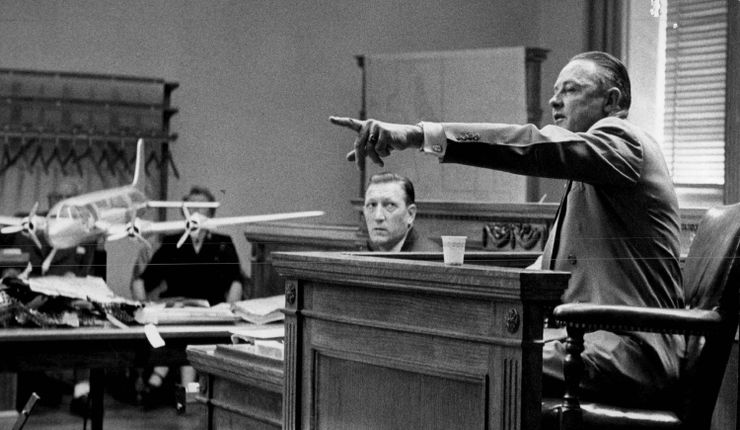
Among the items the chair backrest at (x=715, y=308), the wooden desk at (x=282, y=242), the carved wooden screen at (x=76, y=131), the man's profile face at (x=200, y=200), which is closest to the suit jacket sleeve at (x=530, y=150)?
the chair backrest at (x=715, y=308)

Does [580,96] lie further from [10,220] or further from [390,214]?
[10,220]

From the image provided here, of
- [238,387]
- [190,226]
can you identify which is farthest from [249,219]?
[238,387]

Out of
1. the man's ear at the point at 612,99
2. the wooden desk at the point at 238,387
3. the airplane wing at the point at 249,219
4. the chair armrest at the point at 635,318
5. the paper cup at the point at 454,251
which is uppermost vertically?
the man's ear at the point at 612,99

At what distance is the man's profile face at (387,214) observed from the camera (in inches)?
185

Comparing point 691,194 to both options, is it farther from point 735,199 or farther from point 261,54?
point 261,54

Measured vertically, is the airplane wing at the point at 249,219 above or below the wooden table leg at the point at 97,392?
above

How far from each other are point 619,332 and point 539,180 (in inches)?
213

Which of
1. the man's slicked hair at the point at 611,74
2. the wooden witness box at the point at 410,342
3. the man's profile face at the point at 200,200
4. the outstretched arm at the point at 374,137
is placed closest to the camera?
the wooden witness box at the point at 410,342

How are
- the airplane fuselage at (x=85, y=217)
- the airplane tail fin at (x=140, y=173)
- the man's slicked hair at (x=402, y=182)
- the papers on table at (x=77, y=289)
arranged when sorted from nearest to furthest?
the papers on table at (x=77, y=289) < the man's slicked hair at (x=402, y=182) < the airplane fuselage at (x=85, y=217) < the airplane tail fin at (x=140, y=173)

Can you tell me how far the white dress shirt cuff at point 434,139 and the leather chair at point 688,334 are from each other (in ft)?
1.40

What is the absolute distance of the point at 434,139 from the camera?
8.39 feet

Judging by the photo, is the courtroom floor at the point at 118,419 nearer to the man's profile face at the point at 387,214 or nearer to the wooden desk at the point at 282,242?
the wooden desk at the point at 282,242

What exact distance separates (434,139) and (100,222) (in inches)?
167

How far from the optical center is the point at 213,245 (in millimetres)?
5832
